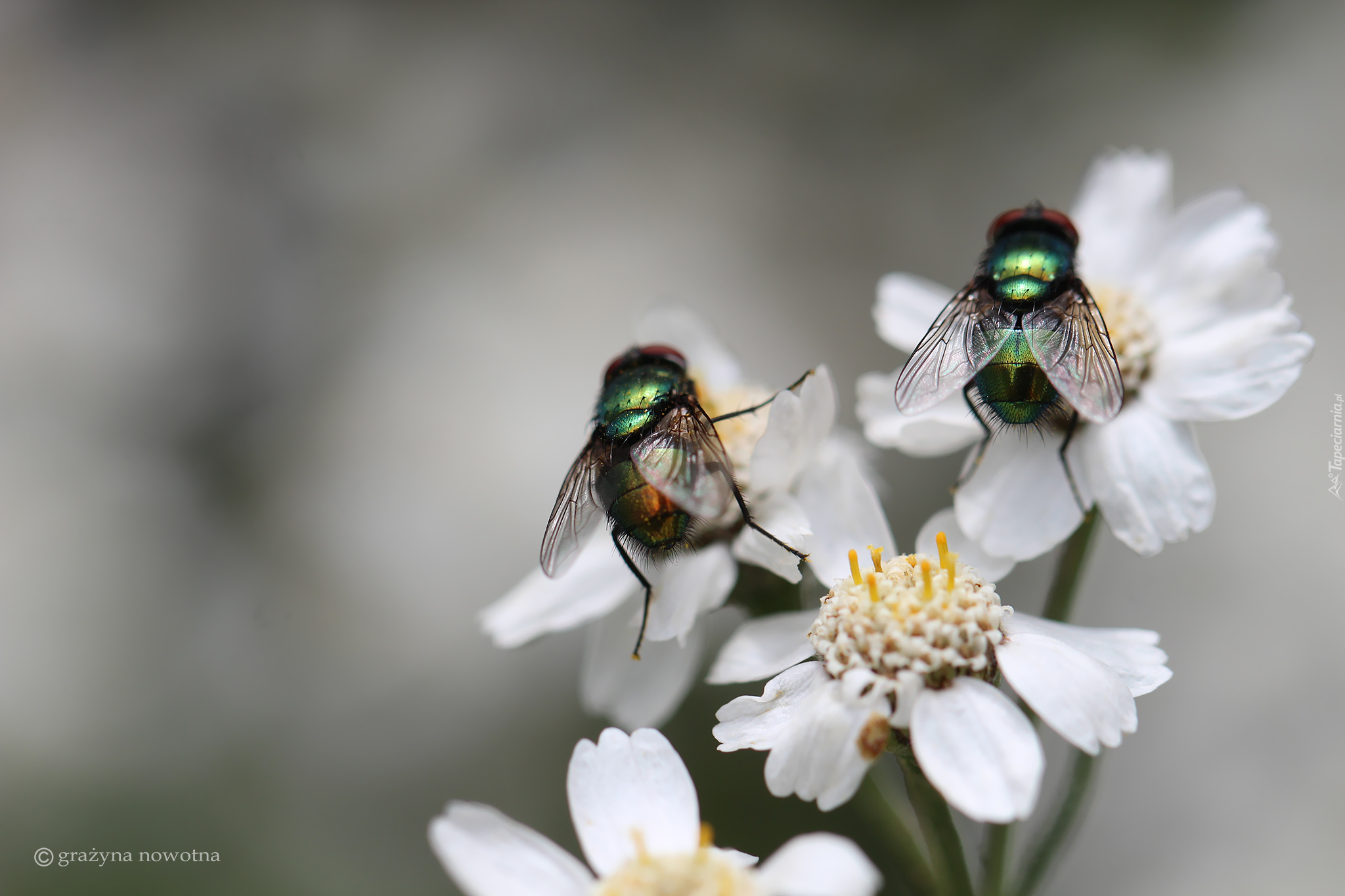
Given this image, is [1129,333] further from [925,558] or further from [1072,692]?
[1072,692]

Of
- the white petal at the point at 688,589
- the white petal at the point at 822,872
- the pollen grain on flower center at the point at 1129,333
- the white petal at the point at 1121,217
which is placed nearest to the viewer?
the white petal at the point at 822,872

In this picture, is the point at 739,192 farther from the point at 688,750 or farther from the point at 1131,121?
the point at 688,750

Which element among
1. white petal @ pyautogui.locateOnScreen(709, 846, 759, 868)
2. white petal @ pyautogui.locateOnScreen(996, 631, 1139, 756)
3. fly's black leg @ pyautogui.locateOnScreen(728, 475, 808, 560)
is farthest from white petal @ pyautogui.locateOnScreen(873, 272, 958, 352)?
white petal @ pyautogui.locateOnScreen(709, 846, 759, 868)

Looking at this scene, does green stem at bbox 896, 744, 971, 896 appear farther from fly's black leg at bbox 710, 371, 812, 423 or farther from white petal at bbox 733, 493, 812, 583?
fly's black leg at bbox 710, 371, 812, 423

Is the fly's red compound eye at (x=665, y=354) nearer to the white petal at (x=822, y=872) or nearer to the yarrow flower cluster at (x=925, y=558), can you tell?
the yarrow flower cluster at (x=925, y=558)

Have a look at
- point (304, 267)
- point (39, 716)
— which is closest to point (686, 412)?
point (39, 716)

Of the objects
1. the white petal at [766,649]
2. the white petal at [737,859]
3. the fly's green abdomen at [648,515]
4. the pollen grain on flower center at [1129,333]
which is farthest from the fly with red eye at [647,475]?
the pollen grain on flower center at [1129,333]
